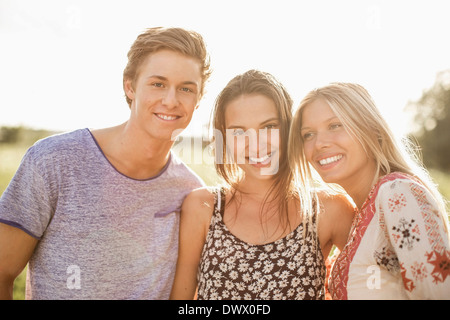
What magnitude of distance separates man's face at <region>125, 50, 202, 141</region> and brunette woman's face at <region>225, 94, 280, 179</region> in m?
0.40

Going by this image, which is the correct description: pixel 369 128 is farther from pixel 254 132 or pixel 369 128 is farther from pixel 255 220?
pixel 255 220

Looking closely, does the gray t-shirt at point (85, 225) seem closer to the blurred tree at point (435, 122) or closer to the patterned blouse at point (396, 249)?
the patterned blouse at point (396, 249)

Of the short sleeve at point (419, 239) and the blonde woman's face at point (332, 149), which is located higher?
the blonde woman's face at point (332, 149)

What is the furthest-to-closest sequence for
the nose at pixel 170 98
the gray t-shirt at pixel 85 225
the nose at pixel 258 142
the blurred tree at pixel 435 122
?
the blurred tree at pixel 435 122, the nose at pixel 170 98, the nose at pixel 258 142, the gray t-shirt at pixel 85 225

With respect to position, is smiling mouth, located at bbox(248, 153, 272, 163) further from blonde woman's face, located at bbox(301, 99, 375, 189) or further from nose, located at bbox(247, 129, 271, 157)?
blonde woman's face, located at bbox(301, 99, 375, 189)

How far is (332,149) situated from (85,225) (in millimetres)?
1898

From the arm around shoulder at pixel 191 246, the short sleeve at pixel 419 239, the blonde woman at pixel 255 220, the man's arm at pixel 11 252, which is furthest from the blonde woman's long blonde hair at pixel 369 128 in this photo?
the man's arm at pixel 11 252

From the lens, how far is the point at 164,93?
117 inches

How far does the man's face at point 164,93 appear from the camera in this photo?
9.65ft

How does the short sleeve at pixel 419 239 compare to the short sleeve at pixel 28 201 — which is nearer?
the short sleeve at pixel 419 239

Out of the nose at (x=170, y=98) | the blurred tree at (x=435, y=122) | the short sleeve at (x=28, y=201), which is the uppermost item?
the blurred tree at (x=435, y=122)

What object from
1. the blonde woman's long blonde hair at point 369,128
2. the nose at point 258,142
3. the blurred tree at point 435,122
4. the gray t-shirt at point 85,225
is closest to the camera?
the blonde woman's long blonde hair at point 369,128

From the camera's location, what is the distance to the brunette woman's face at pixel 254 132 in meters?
2.81
